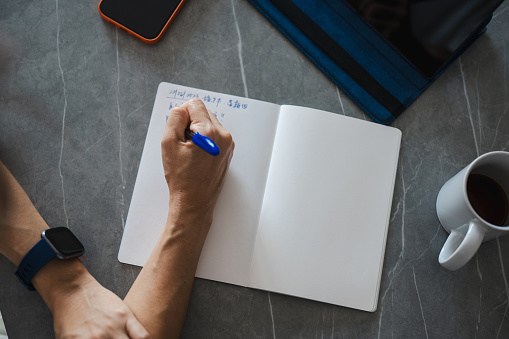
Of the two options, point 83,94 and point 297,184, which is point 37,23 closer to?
point 83,94

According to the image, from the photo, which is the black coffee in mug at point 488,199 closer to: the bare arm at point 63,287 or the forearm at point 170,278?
the forearm at point 170,278

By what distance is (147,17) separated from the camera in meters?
0.74

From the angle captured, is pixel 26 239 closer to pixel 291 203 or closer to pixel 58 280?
pixel 58 280

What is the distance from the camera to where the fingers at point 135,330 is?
60 centimetres

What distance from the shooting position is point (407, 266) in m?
0.69

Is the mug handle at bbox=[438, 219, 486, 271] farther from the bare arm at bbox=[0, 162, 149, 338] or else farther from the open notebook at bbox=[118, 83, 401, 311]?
the bare arm at bbox=[0, 162, 149, 338]

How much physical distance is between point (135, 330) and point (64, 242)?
0.18 meters

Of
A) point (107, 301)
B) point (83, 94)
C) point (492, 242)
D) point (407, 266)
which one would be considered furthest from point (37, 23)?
point (492, 242)

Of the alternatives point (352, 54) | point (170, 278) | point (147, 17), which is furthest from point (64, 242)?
point (352, 54)

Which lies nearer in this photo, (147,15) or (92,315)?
(92,315)

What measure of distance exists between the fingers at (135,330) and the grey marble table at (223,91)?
8 centimetres

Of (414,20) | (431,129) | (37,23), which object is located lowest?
(37,23)

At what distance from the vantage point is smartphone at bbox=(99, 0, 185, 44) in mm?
740

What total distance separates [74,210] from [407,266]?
0.55 m
